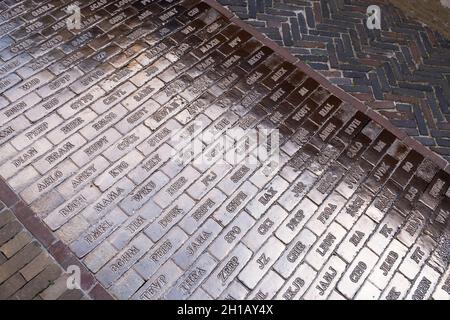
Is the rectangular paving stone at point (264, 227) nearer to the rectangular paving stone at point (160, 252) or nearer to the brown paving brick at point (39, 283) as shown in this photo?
the rectangular paving stone at point (160, 252)

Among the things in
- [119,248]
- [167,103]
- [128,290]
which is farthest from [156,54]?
[128,290]

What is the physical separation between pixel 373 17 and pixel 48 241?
17.1 ft

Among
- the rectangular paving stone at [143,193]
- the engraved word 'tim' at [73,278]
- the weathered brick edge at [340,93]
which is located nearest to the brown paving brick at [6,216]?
the engraved word 'tim' at [73,278]

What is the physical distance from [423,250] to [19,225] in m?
3.85

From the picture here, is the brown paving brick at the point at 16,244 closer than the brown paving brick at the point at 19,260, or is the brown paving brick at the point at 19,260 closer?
the brown paving brick at the point at 19,260

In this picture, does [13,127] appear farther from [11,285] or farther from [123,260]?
[123,260]

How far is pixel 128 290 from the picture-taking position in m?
3.97

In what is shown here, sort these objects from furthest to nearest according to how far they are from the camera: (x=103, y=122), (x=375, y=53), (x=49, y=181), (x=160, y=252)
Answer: (x=375, y=53) → (x=103, y=122) → (x=49, y=181) → (x=160, y=252)

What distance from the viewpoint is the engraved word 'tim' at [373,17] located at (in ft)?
21.2

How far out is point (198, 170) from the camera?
187 inches

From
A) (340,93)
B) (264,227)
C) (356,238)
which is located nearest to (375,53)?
(340,93)

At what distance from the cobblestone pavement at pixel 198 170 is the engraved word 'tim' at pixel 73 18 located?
0.27ft

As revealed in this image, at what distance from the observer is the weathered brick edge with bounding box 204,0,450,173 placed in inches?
207
